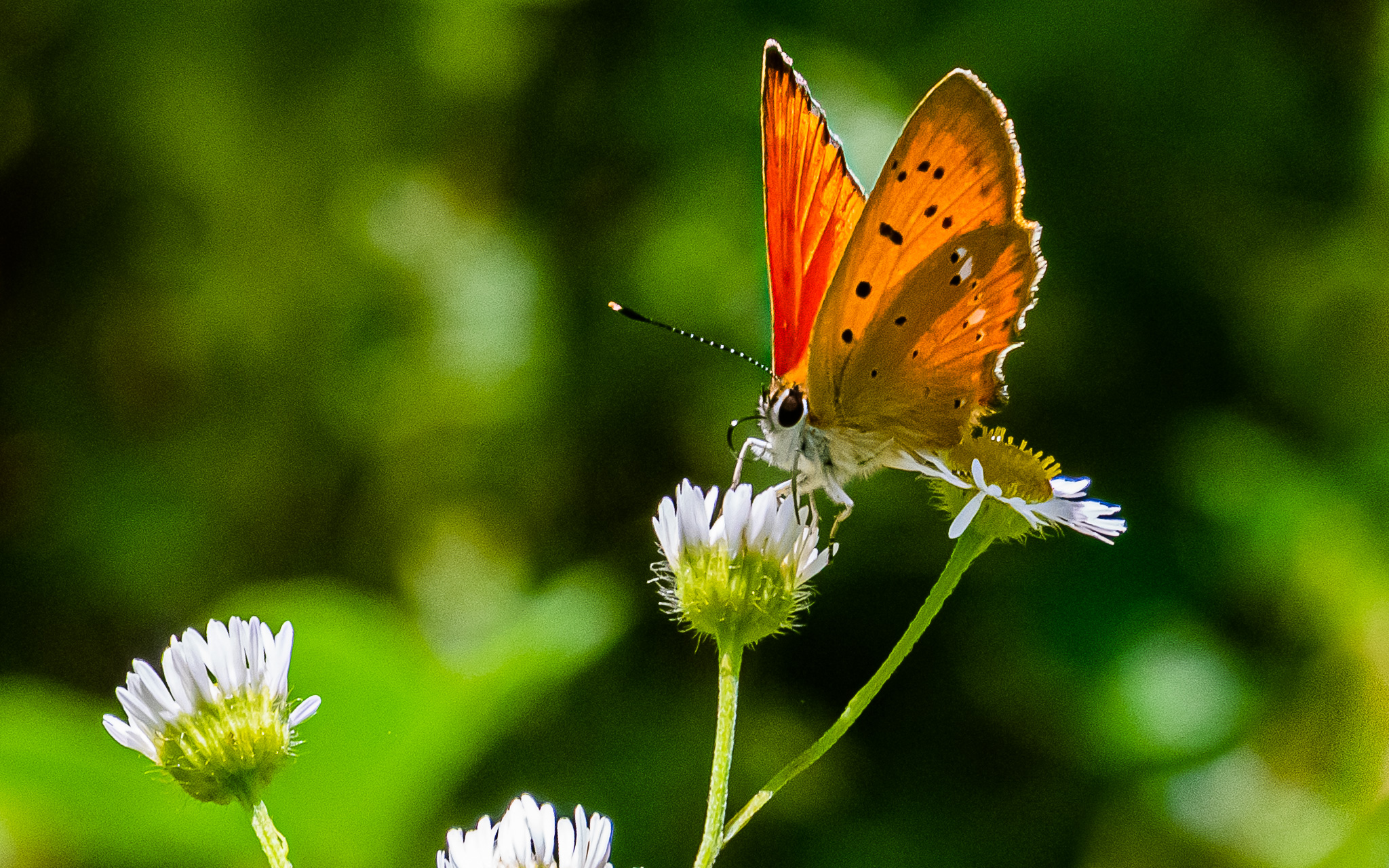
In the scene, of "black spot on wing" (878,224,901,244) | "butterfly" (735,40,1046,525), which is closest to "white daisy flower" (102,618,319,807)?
"butterfly" (735,40,1046,525)

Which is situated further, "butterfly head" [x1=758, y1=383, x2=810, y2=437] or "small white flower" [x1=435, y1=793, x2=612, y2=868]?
"butterfly head" [x1=758, y1=383, x2=810, y2=437]

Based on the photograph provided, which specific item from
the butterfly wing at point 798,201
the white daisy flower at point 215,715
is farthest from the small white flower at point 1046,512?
the white daisy flower at point 215,715

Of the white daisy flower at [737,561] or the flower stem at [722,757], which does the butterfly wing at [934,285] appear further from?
the flower stem at [722,757]

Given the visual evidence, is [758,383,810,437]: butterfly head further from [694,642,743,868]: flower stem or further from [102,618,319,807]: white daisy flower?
[102,618,319,807]: white daisy flower

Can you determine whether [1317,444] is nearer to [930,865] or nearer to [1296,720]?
[1296,720]

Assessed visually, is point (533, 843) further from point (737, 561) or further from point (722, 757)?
point (737, 561)

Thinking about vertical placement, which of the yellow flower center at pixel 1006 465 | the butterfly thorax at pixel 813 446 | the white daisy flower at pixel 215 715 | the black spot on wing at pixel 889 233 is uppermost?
the black spot on wing at pixel 889 233
